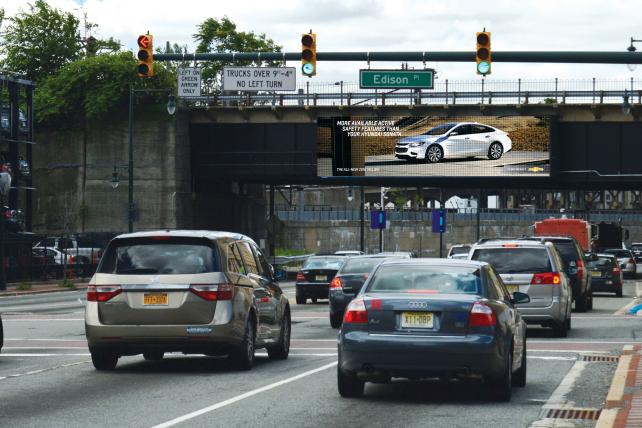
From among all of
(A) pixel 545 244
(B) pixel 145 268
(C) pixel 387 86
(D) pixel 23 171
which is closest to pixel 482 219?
(D) pixel 23 171

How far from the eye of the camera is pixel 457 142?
6775 cm

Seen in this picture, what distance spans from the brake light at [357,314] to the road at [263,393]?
2.77 feet

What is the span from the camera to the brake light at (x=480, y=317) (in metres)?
13.6

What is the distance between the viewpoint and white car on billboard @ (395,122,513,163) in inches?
2657

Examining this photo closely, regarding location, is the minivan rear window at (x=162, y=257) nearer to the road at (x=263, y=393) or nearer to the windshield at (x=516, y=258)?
the road at (x=263, y=393)

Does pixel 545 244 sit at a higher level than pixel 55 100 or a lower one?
lower

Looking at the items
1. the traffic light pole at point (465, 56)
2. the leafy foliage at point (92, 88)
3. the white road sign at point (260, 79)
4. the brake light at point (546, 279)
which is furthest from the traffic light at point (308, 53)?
the leafy foliage at point (92, 88)

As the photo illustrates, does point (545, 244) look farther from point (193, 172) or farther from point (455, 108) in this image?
point (193, 172)

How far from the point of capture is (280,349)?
19.4 metres

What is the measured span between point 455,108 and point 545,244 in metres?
41.2

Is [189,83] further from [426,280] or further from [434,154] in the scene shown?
[426,280]

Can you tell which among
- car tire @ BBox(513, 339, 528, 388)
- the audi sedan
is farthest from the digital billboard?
the audi sedan

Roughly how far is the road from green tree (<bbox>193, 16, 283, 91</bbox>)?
264 feet

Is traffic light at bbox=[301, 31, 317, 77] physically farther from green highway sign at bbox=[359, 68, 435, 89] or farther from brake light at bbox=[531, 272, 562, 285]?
green highway sign at bbox=[359, 68, 435, 89]
